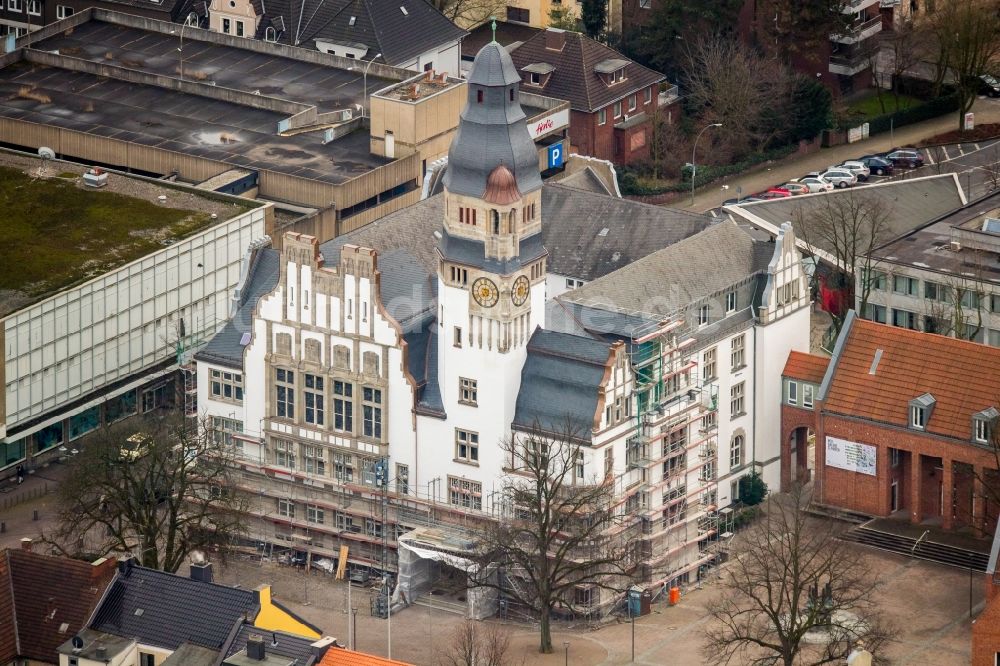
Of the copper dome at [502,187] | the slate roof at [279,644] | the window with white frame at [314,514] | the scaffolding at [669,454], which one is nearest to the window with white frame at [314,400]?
the window with white frame at [314,514]

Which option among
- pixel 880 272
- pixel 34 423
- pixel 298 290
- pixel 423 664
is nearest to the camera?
pixel 423 664

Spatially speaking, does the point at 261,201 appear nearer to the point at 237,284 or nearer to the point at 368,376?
the point at 237,284

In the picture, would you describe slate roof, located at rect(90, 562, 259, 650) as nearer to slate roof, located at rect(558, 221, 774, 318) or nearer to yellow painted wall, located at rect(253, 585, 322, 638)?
yellow painted wall, located at rect(253, 585, 322, 638)

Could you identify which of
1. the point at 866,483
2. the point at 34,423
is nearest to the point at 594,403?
the point at 866,483

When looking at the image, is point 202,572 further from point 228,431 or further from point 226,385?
point 226,385

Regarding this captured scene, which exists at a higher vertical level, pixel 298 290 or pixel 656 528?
pixel 298 290

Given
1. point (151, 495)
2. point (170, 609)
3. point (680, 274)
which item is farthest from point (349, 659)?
point (680, 274)
